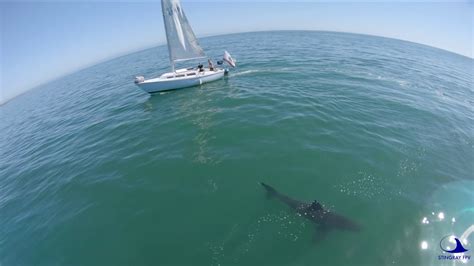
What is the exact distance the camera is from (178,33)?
26188mm

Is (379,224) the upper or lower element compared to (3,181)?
lower

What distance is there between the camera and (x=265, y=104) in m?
20.7

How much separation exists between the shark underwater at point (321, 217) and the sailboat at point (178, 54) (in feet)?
Answer: 69.6

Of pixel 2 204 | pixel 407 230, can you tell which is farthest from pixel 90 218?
pixel 407 230

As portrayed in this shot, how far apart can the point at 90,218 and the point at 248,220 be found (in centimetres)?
825

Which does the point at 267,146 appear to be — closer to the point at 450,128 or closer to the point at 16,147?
the point at 450,128

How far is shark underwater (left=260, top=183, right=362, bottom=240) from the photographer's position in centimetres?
910

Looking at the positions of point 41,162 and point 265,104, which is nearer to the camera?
point 41,162
